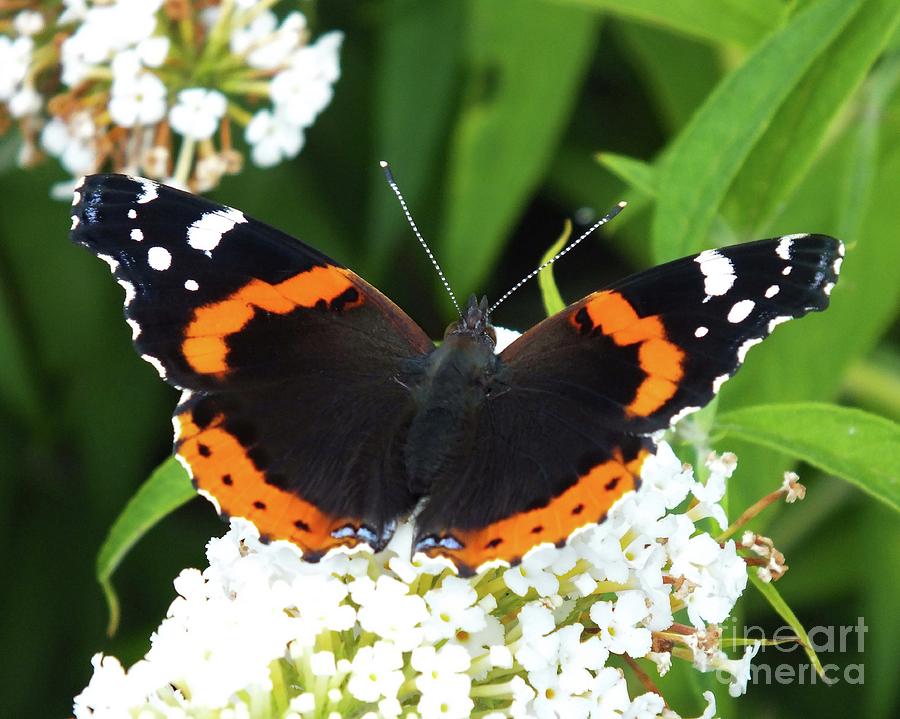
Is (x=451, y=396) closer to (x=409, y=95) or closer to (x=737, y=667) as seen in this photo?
(x=737, y=667)

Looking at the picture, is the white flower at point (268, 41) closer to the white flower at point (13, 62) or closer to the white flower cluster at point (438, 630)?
the white flower at point (13, 62)

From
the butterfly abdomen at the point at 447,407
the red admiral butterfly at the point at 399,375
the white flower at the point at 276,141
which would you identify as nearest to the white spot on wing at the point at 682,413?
the red admiral butterfly at the point at 399,375

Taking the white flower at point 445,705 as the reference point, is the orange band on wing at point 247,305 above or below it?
above

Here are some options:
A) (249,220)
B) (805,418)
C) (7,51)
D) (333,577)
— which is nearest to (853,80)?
(805,418)

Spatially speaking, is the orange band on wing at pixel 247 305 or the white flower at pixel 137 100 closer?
the orange band on wing at pixel 247 305

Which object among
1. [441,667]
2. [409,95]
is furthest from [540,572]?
[409,95]

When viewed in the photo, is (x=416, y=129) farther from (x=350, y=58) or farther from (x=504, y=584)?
(x=504, y=584)
